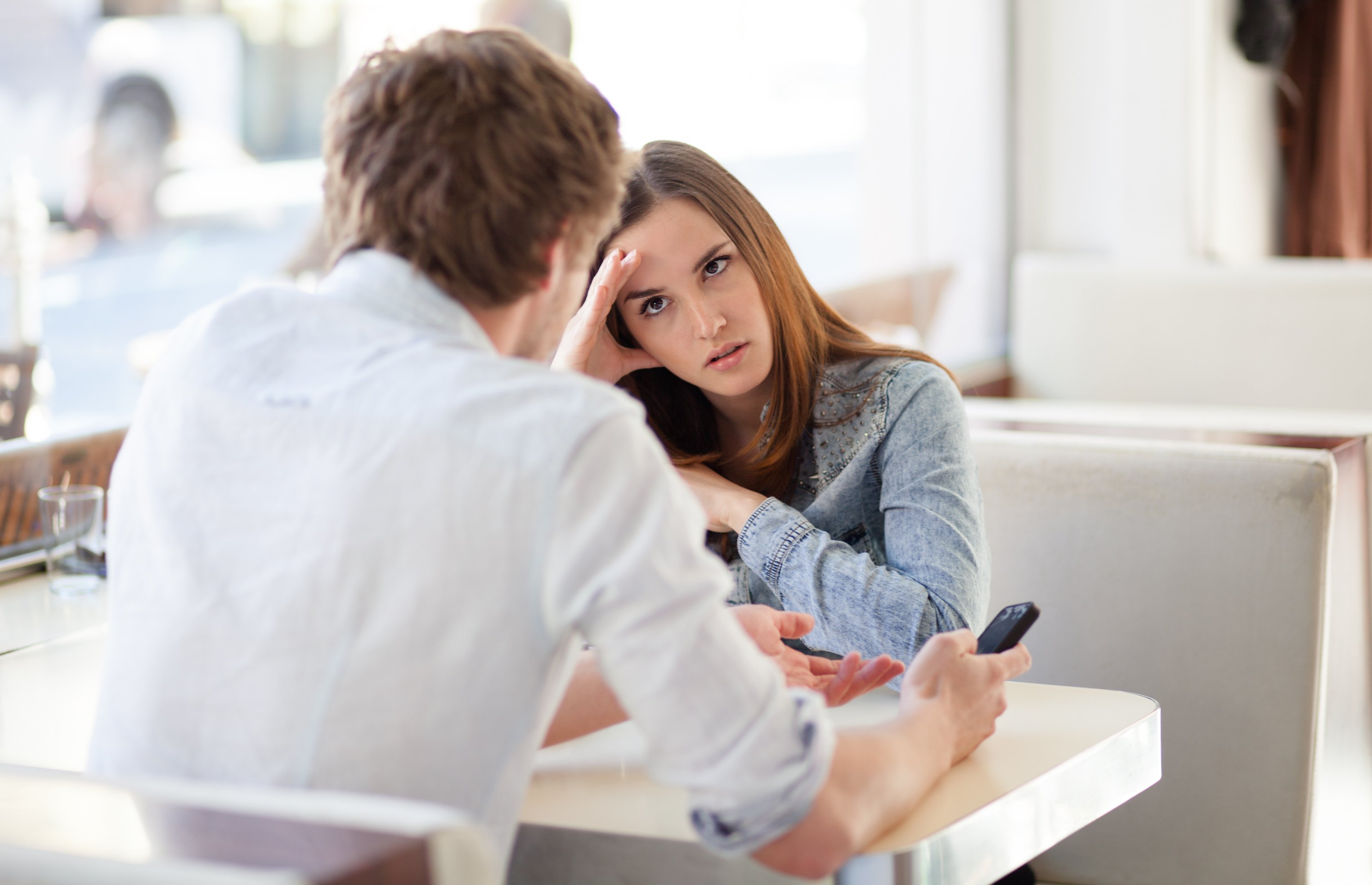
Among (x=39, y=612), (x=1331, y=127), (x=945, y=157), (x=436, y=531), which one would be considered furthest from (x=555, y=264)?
(x=1331, y=127)

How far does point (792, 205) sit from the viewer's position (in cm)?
348

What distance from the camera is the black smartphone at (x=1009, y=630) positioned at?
1.11 metres

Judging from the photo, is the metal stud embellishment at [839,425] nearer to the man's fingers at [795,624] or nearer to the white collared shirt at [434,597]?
the man's fingers at [795,624]

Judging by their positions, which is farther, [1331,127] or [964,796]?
[1331,127]

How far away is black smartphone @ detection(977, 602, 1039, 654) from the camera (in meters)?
1.11

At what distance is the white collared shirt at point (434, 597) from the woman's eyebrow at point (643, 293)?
71 cm

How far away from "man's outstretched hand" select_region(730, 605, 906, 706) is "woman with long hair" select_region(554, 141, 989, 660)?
18cm

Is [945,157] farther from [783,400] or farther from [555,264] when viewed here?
[555,264]

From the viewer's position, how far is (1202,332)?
315 centimetres

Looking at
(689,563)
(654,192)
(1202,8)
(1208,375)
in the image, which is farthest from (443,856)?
(1202,8)

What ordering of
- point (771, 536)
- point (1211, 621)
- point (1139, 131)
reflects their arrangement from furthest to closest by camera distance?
point (1139, 131), point (1211, 621), point (771, 536)

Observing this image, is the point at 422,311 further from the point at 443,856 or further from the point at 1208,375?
the point at 1208,375

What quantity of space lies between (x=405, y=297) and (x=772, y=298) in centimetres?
74

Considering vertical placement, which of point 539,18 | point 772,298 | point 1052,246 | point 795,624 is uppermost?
point 539,18
